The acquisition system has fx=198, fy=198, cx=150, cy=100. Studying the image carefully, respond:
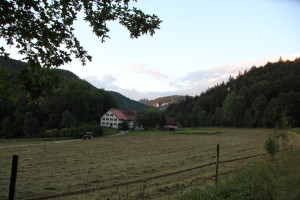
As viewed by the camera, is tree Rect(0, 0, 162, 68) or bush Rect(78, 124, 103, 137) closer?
tree Rect(0, 0, 162, 68)

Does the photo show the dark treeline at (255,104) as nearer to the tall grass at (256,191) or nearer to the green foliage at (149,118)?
the green foliage at (149,118)

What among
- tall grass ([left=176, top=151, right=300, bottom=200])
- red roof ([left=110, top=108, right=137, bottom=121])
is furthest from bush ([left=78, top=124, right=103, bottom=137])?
tall grass ([left=176, top=151, right=300, bottom=200])

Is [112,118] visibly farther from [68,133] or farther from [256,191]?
[256,191]

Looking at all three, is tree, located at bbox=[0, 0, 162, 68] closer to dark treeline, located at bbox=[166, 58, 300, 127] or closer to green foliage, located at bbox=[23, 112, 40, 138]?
A: green foliage, located at bbox=[23, 112, 40, 138]

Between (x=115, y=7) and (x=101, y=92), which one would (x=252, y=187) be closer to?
(x=115, y=7)

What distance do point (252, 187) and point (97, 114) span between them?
281ft

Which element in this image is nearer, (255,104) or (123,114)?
(255,104)

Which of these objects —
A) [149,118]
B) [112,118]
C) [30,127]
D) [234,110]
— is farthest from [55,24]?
[234,110]

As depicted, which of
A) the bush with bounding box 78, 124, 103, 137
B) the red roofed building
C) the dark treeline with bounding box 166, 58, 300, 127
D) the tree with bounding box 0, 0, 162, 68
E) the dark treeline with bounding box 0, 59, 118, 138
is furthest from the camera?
the red roofed building

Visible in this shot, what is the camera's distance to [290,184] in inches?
214

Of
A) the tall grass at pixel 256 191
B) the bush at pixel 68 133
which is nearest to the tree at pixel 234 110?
the bush at pixel 68 133

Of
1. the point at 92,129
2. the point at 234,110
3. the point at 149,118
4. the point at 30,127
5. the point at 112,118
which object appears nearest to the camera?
the point at 92,129

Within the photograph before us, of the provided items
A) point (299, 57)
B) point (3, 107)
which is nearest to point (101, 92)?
point (3, 107)

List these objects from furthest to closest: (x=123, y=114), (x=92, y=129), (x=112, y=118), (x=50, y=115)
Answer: (x=123, y=114) < (x=112, y=118) < (x=50, y=115) < (x=92, y=129)
